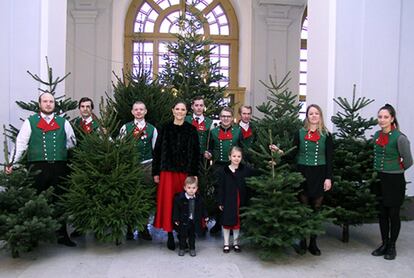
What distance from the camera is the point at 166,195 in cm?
529

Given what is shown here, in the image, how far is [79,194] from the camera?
4.98m

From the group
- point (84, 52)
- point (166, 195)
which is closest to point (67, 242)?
point (166, 195)

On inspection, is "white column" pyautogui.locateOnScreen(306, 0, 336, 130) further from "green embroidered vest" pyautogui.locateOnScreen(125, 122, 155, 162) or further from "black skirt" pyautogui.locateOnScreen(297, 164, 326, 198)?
"green embroidered vest" pyautogui.locateOnScreen(125, 122, 155, 162)

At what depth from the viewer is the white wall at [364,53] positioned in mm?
6828

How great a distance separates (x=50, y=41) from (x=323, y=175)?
4.70 m

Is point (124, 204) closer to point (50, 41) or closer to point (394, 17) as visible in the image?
point (50, 41)

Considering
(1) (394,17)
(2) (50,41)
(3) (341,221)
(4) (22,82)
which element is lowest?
(3) (341,221)

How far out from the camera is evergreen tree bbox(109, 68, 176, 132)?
6.66 metres

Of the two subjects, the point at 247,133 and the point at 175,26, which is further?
the point at 175,26

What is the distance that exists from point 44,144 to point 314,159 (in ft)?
10.9

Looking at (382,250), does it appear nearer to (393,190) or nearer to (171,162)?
(393,190)

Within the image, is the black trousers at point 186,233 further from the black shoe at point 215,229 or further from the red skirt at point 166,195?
the black shoe at point 215,229

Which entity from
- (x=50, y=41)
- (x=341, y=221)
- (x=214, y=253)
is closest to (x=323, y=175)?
(x=341, y=221)

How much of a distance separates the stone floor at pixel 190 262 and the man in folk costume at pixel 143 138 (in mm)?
621
